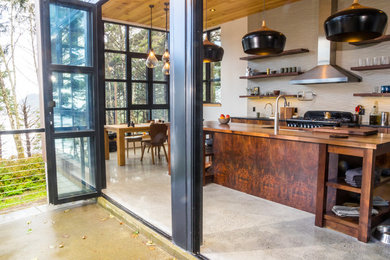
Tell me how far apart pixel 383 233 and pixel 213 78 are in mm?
5914

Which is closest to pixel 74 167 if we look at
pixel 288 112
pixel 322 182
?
pixel 322 182

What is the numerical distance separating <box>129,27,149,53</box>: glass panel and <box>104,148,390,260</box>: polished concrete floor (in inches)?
166

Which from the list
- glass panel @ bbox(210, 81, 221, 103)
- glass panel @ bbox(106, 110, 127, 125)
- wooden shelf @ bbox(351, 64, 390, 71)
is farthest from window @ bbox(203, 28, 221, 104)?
wooden shelf @ bbox(351, 64, 390, 71)

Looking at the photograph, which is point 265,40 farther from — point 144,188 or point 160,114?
point 160,114

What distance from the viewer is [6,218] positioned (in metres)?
3.15

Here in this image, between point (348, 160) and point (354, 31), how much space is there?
4.26ft

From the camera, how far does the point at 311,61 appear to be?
223 inches

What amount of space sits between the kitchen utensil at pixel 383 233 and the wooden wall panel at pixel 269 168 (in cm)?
64

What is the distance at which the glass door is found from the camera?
3260 millimetres

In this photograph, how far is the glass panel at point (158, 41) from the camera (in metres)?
7.52

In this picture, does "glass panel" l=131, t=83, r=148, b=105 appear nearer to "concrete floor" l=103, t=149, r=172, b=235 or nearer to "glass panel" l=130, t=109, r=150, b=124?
"glass panel" l=130, t=109, r=150, b=124

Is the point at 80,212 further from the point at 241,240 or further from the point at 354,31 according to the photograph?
the point at 354,31

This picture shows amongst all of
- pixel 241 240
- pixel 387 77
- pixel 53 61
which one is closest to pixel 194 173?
pixel 241 240

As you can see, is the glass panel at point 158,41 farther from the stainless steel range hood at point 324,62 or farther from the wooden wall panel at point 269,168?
the wooden wall panel at point 269,168
